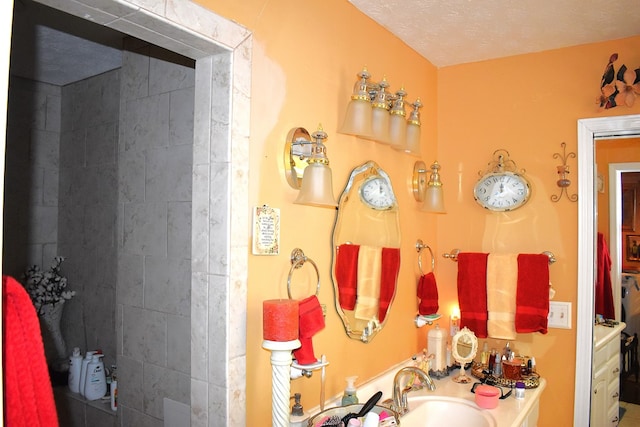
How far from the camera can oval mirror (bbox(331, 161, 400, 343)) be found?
1.88 meters

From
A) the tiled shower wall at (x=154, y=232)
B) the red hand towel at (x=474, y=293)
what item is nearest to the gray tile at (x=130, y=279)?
the tiled shower wall at (x=154, y=232)

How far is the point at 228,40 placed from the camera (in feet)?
4.48

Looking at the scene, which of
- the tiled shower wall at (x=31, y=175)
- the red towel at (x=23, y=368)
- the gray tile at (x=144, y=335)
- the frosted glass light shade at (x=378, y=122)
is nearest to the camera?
the red towel at (x=23, y=368)

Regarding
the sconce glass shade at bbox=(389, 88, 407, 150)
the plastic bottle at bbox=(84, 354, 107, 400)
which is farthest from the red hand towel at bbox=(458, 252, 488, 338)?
the plastic bottle at bbox=(84, 354, 107, 400)

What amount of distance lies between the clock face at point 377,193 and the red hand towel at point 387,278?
201mm

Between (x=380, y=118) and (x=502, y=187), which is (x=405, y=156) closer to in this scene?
(x=380, y=118)

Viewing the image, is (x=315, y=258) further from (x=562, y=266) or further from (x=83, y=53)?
(x=83, y=53)

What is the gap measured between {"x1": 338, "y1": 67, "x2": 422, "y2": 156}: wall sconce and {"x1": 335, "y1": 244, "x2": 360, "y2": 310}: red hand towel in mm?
447

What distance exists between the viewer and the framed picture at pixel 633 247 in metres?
2.29

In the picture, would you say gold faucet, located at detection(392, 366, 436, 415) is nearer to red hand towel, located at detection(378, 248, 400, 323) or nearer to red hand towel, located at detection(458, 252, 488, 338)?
red hand towel, located at detection(378, 248, 400, 323)

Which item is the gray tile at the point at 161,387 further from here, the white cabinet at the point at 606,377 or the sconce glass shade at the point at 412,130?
the white cabinet at the point at 606,377

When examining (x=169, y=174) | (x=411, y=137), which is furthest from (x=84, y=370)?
(x=411, y=137)

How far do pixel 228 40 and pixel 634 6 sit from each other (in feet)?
5.43

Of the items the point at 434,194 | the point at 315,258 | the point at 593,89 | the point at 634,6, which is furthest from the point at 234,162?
the point at 593,89
